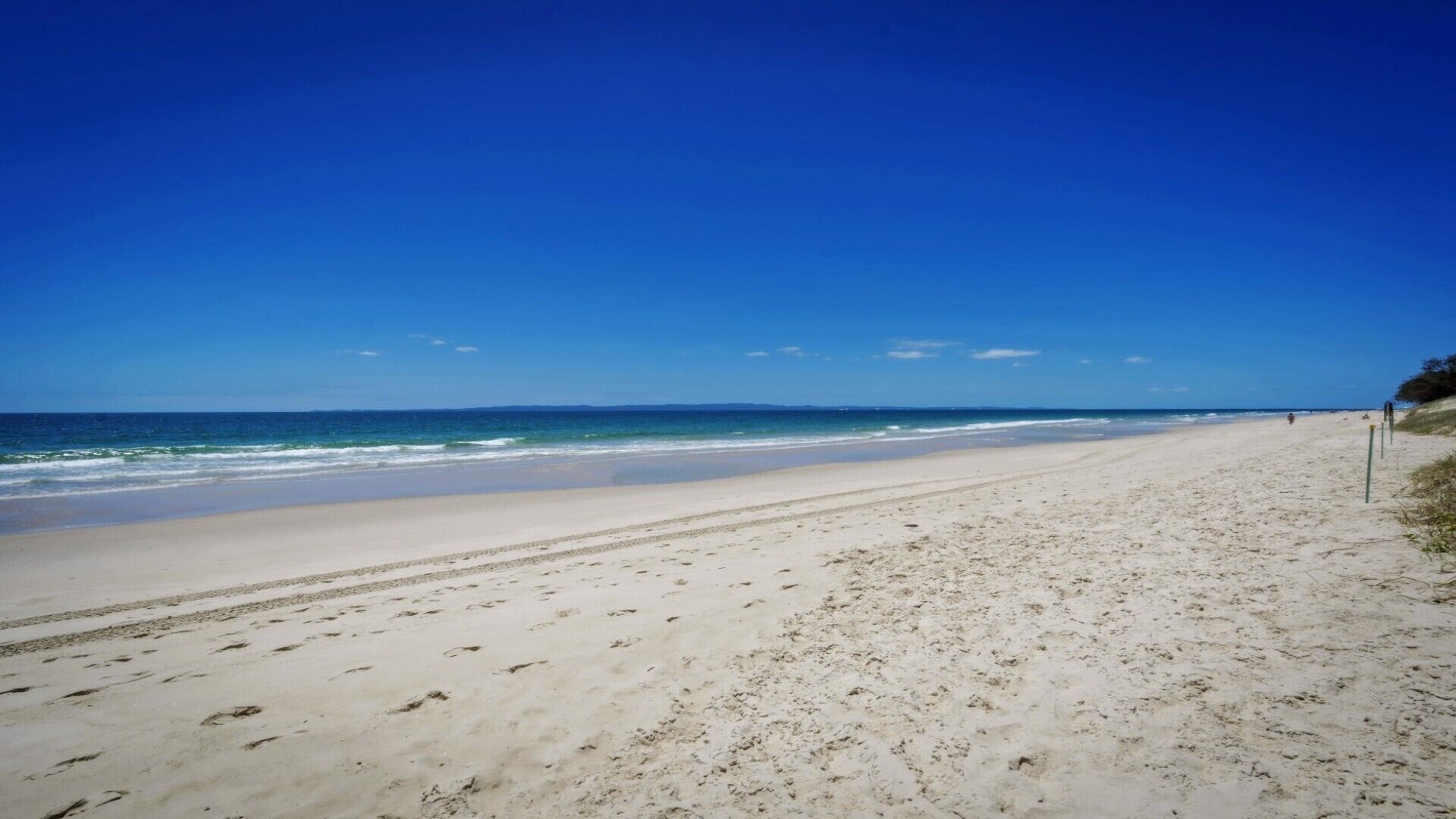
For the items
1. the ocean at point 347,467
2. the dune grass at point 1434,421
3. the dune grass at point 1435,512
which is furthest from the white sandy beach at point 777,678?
the dune grass at point 1434,421

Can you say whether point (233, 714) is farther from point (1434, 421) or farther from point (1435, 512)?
point (1434, 421)

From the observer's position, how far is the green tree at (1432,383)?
36.0 meters

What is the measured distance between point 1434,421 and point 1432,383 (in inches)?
973

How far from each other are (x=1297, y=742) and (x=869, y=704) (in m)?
2.24

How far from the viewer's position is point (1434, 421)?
21188mm

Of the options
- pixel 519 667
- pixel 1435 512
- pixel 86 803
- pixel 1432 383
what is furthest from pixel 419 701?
pixel 1432 383

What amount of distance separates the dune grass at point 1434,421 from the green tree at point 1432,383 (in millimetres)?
13971

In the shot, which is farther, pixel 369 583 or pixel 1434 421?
pixel 1434 421

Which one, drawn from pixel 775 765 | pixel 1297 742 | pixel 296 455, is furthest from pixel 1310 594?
pixel 296 455

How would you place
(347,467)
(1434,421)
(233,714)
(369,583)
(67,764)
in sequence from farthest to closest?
(347,467) < (1434,421) < (369,583) < (233,714) < (67,764)

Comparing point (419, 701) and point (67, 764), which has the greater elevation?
point (419, 701)

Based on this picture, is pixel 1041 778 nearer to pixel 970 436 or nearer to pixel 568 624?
pixel 568 624

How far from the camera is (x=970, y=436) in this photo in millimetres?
39812

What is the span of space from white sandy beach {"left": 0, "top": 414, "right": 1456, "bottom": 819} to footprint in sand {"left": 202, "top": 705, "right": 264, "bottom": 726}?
0.08ft
